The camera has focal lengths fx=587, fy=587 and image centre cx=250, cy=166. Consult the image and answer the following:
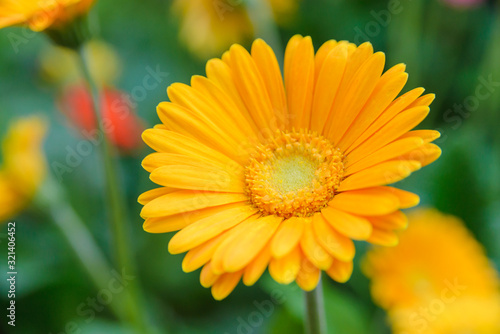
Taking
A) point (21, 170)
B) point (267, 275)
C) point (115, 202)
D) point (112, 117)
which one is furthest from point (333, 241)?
point (112, 117)

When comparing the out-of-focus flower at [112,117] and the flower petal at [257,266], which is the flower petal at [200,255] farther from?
the out-of-focus flower at [112,117]

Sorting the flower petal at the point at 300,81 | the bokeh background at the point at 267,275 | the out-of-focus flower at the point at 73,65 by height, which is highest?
the out-of-focus flower at the point at 73,65

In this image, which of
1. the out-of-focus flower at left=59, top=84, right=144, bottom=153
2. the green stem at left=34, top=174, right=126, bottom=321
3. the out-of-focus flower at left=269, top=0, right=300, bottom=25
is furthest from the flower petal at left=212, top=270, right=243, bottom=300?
the out-of-focus flower at left=269, top=0, right=300, bottom=25

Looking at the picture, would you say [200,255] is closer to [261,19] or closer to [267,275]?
[267,275]

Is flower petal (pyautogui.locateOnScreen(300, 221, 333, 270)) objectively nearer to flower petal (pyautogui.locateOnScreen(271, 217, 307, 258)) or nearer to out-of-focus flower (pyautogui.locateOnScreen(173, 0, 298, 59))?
flower petal (pyautogui.locateOnScreen(271, 217, 307, 258))

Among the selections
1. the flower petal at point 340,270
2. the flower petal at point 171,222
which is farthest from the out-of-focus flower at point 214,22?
the flower petal at point 340,270

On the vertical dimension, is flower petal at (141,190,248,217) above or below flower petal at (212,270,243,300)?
above
